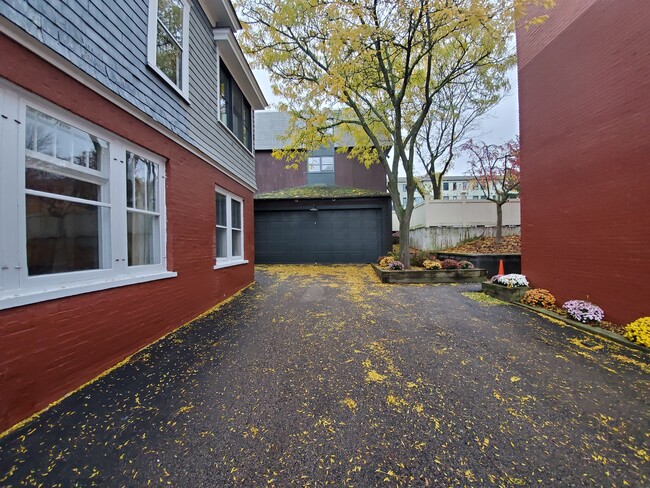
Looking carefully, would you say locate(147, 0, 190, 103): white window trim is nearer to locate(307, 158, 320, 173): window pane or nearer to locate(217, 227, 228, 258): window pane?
locate(217, 227, 228, 258): window pane

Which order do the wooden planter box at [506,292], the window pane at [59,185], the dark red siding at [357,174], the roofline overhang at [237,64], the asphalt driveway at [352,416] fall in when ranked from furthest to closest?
1. the dark red siding at [357,174]
2. the wooden planter box at [506,292]
3. the roofline overhang at [237,64]
4. the window pane at [59,185]
5. the asphalt driveway at [352,416]

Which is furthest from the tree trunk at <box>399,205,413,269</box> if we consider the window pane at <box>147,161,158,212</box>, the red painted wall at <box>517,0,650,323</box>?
the window pane at <box>147,161,158,212</box>

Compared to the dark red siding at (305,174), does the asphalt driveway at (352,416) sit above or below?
below

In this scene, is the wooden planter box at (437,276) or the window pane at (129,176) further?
the wooden planter box at (437,276)

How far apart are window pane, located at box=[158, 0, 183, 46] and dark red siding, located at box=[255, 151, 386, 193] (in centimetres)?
1124

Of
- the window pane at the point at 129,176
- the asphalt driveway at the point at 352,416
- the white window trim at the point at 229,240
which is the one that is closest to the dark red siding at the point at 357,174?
the white window trim at the point at 229,240

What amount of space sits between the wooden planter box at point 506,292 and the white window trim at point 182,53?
711 cm

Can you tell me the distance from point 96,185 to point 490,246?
11690mm

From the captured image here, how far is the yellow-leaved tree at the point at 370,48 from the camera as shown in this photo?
6.27m

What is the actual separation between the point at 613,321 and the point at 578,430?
3166mm

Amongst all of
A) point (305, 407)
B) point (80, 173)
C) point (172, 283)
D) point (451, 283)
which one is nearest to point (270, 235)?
point (451, 283)

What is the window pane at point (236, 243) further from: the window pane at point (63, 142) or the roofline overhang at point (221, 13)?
the roofline overhang at point (221, 13)

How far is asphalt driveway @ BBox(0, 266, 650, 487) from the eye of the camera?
5.19 feet

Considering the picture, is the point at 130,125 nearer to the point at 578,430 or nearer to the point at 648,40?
the point at 578,430
